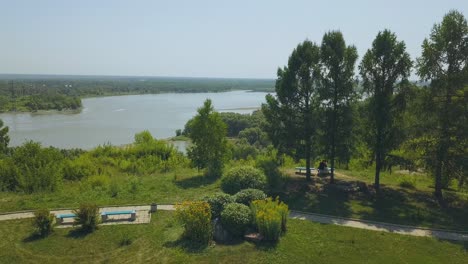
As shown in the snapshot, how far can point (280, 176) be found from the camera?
1672cm

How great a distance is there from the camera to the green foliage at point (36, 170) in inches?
691

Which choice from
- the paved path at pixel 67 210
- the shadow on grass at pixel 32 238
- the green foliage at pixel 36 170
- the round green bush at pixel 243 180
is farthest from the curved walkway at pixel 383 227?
the green foliage at pixel 36 170

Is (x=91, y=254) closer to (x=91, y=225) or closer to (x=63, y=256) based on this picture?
(x=63, y=256)

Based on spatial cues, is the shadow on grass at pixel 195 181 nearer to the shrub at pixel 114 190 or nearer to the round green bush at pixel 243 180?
the shrub at pixel 114 190

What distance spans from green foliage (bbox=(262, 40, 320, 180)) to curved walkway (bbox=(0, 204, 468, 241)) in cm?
450

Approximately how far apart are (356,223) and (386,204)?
2.71m

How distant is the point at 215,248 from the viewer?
1090 cm

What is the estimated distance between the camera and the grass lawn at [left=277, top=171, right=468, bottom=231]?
13492mm

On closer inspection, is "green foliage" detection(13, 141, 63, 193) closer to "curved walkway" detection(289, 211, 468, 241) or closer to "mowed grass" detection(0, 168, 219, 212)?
"mowed grass" detection(0, 168, 219, 212)

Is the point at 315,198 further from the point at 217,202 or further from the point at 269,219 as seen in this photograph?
the point at 217,202

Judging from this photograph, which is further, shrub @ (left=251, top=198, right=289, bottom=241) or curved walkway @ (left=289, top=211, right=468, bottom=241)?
curved walkway @ (left=289, top=211, right=468, bottom=241)

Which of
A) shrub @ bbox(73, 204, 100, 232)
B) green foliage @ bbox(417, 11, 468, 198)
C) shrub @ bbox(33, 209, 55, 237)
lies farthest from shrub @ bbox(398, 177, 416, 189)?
shrub @ bbox(33, 209, 55, 237)

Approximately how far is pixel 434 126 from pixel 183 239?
11.2m

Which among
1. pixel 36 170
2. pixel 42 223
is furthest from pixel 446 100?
pixel 36 170
